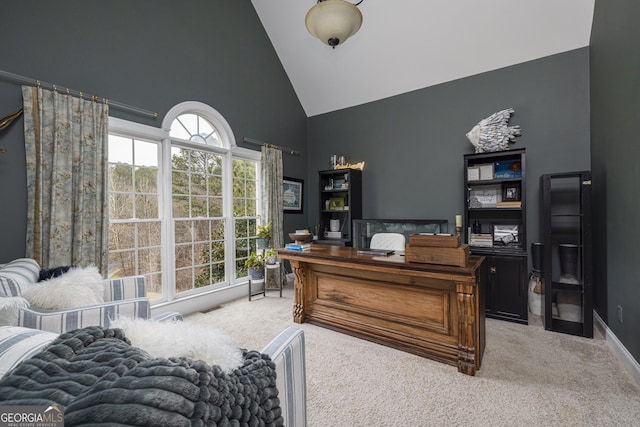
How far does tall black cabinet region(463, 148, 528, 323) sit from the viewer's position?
10.3 ft

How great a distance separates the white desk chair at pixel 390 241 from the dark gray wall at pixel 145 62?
1.91m

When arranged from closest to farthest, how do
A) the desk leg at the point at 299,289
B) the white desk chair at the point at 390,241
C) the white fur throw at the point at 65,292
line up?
the white fur throw at the point at 65,292 < the desk leg at the point at 299,289 < the white desk chair at the point at 390,241

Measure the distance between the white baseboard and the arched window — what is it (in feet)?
13.6

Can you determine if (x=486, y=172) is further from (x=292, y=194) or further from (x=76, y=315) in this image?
(x=76, y=315)

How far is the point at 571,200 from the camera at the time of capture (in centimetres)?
324

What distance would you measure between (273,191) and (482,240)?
10.2ft

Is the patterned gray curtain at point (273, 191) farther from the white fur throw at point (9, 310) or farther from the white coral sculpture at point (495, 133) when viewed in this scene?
the white fur throw at point (9, 310)

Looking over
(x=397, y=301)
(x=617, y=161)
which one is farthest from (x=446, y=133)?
(x=397, y=301)

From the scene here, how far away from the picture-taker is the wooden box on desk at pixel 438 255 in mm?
2047

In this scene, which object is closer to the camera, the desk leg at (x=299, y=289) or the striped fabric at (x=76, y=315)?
the striped fabric at (x=76, y=315)

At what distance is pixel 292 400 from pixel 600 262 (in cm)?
350

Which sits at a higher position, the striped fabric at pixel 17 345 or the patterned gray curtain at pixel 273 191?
the patterned gray curtain at pixel 273 191

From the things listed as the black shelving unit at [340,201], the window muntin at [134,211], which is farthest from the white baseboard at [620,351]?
the window muntin at [134,211]

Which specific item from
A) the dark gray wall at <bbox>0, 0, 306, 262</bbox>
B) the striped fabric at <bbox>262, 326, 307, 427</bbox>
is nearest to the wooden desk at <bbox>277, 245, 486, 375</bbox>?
the striped fabric at <bbox>262, 326, 307, 427</bbox>
